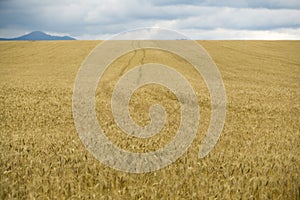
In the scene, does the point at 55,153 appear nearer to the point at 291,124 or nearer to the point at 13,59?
the point at 291,124

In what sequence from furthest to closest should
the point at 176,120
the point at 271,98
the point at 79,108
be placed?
the point at 271,98 < the point at 79,108 < the point at 176,120

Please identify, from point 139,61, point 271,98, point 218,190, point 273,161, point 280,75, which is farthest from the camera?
point 139,61

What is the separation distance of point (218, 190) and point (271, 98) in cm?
1615

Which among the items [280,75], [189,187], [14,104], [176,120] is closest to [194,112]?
→ [176,120]

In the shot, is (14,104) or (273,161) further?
(14,104)

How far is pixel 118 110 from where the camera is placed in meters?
13.1

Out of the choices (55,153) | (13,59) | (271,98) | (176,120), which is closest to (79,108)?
(176,120)

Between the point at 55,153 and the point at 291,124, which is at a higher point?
the point at 55,153

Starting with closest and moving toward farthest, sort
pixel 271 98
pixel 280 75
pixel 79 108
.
A: pixel 79 108, pixel 271 98, pixel 280 75

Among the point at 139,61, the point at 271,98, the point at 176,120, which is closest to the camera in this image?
the point at 176,120

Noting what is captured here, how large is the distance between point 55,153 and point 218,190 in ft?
11.3

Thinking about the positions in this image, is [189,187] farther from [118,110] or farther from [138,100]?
[138,100]

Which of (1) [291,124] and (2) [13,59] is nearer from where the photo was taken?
(1) [291,124]

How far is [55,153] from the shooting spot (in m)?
6.93
